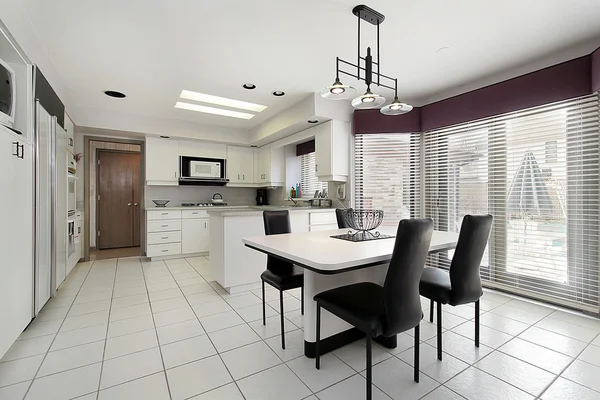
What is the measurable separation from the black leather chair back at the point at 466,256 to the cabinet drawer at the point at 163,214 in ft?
14.1

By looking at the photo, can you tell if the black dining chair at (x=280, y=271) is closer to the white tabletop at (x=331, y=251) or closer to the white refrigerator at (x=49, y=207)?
the white tabletop at (x=331, y=251)

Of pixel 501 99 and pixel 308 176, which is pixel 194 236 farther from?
pixel 501 99

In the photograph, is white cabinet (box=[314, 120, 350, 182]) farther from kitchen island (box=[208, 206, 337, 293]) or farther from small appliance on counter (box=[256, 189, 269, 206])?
small appliance on counter (box=[256, 189, 269, 206])

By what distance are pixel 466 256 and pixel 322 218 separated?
7.44 ft

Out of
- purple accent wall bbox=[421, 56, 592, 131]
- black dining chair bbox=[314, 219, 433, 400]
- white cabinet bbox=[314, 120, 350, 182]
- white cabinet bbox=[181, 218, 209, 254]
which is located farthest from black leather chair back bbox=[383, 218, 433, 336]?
white cabinet bbox=[181, 218, 209, 254]

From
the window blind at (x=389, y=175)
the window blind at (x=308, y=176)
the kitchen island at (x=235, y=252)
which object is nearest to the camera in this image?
the kitchen island at (x=235, y=252)

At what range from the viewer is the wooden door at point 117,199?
5.69 meters

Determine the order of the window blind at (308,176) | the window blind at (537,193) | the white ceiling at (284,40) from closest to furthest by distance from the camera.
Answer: the white ceiling at (284,40) → the window blind at (537,193) → the window blind at (308,176)

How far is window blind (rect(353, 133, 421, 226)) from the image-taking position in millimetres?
3984

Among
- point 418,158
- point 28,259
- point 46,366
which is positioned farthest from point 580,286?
point 28,259

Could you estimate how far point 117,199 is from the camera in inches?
229

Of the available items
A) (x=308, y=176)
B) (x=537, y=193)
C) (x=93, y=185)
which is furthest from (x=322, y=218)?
(x=93, y=185)

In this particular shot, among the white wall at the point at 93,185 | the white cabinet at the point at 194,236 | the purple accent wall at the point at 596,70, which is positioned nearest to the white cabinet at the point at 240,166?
the white cabinet at the point at 194,236

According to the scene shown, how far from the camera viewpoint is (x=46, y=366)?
1.80 meters
